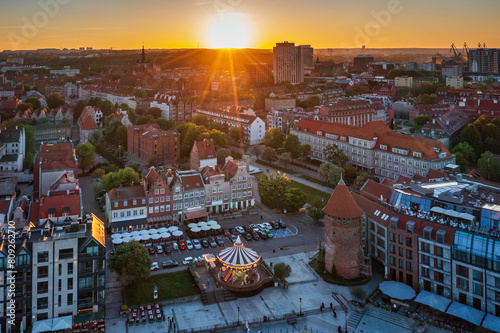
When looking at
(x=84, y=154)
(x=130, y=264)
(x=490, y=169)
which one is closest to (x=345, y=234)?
(x=130, y=264)

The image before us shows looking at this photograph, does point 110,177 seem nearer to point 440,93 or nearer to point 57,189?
point 57,189

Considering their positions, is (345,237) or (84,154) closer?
(345,237)

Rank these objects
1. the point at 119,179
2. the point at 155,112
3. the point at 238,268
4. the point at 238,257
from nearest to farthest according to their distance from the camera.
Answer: the point at 238,268 < the point at 238,257 < the point at 119,179 < the point at 155,112

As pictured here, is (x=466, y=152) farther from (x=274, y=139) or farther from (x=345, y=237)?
(x=345, y=237)

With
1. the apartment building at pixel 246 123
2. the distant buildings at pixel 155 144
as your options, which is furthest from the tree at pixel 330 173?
the apartment building at pixel 246 123

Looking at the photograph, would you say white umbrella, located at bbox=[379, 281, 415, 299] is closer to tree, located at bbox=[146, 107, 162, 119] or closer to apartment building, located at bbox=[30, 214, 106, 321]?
apartment building, located at bbox=[30, 214, 106, 321]

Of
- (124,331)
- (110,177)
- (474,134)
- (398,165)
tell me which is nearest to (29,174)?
(110,177)
